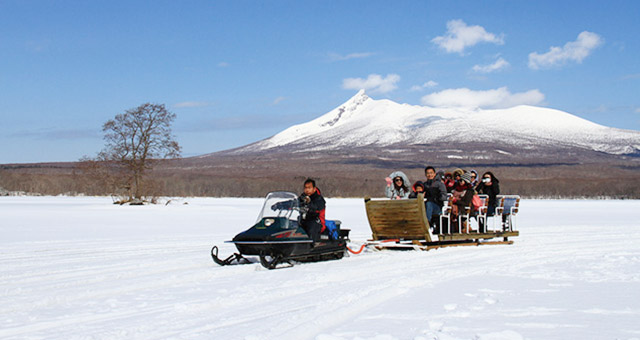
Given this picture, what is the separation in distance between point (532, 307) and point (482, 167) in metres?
153

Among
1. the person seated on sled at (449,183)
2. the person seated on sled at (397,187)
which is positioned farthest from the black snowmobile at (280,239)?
the person seated on sled at (449,183)

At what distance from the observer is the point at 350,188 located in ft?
354

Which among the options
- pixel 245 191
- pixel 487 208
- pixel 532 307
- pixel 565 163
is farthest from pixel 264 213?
pixel 565 163

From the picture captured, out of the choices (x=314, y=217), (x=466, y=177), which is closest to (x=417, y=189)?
(x=466, y=177)

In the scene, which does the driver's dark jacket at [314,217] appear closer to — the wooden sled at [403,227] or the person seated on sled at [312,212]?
the person seated on sled at [312,212]

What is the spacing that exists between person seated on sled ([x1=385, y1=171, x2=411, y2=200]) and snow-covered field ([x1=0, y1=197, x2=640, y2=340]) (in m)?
1.75

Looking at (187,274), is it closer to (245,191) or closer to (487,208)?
(487,208)

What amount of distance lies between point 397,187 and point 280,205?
4509 millimetres

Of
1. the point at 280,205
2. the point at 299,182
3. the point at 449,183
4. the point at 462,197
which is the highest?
the point at 299,182

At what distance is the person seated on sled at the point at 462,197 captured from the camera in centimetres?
1559

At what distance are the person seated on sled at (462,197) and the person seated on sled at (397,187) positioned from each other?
1075mm

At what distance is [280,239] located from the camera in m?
11.3

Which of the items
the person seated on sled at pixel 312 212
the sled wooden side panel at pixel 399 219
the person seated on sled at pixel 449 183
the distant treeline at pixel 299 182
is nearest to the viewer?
the person seated on sled at pixel 312 212

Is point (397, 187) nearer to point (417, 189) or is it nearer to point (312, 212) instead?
point (417, 189)
